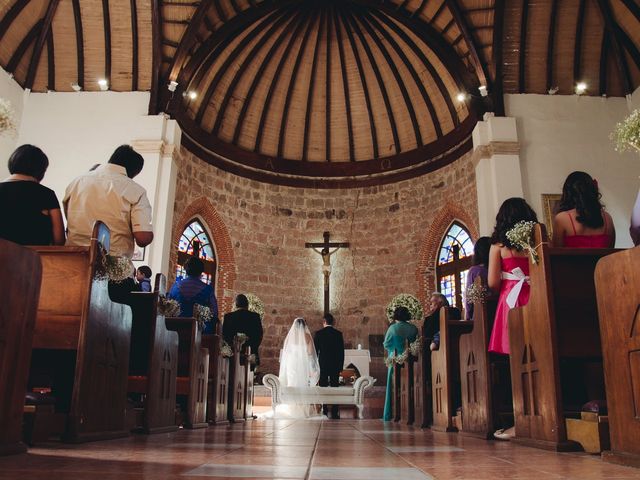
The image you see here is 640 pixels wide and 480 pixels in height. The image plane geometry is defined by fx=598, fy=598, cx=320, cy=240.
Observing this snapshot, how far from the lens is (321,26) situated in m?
12.8

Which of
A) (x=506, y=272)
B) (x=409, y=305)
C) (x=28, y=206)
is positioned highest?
(x=409, y=305)

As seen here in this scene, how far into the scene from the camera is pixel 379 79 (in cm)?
1330

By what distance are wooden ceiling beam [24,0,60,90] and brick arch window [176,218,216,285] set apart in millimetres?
3990

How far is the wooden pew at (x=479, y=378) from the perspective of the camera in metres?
4.09

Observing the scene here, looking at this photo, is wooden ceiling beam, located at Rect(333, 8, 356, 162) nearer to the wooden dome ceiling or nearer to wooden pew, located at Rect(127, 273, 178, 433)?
the wooden dome ceiling

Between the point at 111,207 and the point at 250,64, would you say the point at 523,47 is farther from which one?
the point at 111,207

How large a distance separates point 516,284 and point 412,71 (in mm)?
9639

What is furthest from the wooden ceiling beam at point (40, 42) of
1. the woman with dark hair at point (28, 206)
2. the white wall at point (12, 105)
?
the woman with dark hair at point (28, 206)

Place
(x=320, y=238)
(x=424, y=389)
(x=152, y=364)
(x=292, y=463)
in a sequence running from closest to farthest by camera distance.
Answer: (x=292, y=463) → (x=152, y=364) → (x=424, y=389) → (x=320, y=238)

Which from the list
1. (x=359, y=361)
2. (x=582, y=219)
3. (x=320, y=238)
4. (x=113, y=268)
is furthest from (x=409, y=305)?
(x=113, y=268)

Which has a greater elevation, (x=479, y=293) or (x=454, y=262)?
(x=454, y=262)

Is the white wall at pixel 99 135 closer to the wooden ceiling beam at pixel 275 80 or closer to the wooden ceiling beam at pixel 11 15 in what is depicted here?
the wooden ceiling beam at pixel 11 15

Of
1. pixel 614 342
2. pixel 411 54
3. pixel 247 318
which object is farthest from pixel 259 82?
pixel 614 342

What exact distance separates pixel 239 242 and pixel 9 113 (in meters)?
10.0
